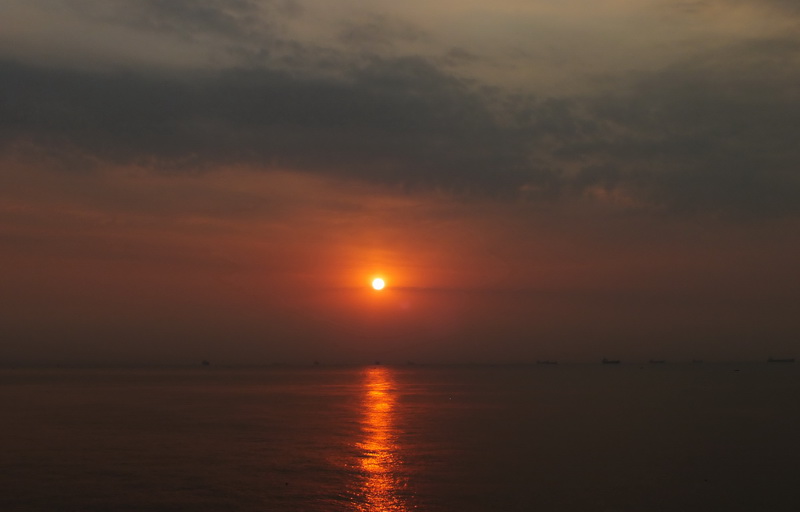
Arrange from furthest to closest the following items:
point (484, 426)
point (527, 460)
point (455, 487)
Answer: point (484, 426) < point (527, 460) < point (455, 487)

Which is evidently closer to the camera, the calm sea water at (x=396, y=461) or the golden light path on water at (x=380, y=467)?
the golden light path on water at (x=380, y=467)

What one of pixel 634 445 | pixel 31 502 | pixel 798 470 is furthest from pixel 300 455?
pixel 798 470

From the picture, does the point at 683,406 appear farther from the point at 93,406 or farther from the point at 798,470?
the point at 93,406

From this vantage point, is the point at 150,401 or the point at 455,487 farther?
the point at 150,401

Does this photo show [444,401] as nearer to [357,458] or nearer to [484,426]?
[484,426]

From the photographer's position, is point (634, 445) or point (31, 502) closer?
point (31, 502)

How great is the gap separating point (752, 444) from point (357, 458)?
130 ft

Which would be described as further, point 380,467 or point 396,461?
point 396,461

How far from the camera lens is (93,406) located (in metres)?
118

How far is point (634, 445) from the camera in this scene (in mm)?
70188

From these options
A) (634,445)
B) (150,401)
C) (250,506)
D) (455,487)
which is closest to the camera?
(250,506)

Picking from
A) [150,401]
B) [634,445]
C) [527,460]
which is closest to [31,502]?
[527,460]

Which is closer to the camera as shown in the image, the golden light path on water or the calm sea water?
the golden light path on water

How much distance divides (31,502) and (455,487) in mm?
26586
